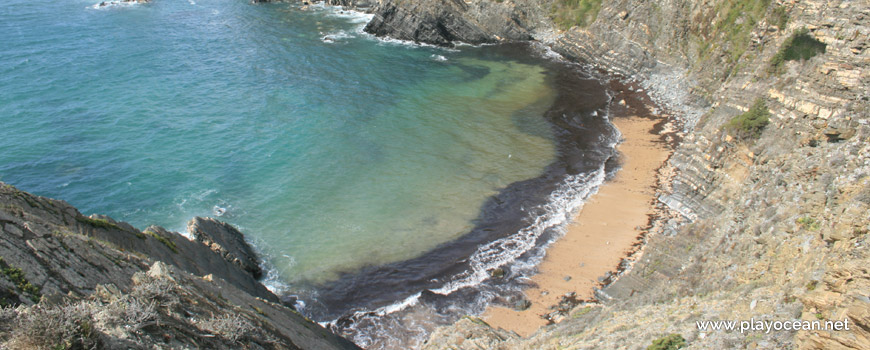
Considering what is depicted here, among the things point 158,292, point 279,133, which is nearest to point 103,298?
point 158,292

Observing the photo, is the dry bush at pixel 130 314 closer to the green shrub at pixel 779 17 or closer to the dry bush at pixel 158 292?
the dry bush at pixel 158 292

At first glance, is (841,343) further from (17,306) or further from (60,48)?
(60,48)

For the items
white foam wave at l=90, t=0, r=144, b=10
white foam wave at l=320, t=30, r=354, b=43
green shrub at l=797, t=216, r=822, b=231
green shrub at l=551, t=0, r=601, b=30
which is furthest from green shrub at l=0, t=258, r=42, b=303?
white foam wave at l=90, t=0, r=144, b=10

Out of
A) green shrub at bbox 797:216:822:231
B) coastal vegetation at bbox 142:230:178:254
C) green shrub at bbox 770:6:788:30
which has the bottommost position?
coastal vegetation at bbox 142:230:178:254

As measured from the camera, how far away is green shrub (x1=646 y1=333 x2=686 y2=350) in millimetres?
13453

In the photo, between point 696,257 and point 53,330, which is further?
point 696,257

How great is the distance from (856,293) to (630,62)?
2272 inches

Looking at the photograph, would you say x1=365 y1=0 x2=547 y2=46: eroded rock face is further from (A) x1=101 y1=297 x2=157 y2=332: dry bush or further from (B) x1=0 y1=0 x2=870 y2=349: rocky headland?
(A) x1=101 y1=297 x2=157 y2=332: dry bush

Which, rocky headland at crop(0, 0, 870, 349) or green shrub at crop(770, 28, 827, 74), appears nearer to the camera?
rocky headland at crop(0, 0, 870, 349)

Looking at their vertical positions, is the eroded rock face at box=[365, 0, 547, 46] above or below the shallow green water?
above

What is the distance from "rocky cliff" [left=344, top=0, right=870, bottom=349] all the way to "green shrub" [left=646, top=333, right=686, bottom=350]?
26cm

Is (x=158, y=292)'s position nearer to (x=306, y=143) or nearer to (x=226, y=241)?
(x=226, y=241)

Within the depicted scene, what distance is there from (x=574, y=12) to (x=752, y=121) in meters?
52.5

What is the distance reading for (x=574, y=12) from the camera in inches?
2975
